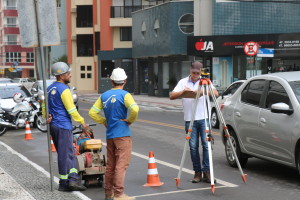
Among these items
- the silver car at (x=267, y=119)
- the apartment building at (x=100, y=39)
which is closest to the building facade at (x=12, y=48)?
the apartment building at (x=100, y=39)

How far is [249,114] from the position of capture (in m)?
10.3

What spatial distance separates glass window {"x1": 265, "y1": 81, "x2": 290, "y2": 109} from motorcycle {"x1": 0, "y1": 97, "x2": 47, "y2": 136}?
36.6ft

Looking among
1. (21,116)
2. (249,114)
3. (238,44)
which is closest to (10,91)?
(21,116)

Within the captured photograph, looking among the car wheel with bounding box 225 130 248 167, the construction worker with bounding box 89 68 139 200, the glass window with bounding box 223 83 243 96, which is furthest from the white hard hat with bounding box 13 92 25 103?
the construction worker with bounding box 89 68 139 200

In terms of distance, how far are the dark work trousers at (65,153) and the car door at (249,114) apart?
320 cm

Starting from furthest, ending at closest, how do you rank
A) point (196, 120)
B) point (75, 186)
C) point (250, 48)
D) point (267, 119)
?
point (250, 48)
point (267, 119)
point (196, 120)
point (75, 186)

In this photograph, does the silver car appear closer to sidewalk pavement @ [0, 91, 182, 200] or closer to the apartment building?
sidewalk pavement @ [0, 91, 182, 200]

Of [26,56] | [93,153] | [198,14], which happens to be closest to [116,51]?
[198,14]

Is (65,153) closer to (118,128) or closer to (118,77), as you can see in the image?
(118,128)

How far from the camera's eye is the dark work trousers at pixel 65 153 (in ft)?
28.5

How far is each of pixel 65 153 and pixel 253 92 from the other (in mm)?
3695

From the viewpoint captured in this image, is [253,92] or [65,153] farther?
[253,92]

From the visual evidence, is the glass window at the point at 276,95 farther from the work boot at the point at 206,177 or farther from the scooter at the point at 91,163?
the scooter at the point at 91,163

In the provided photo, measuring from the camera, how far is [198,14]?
39.5 meters
